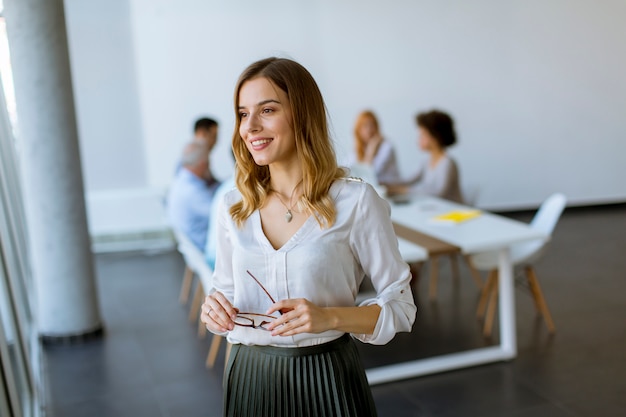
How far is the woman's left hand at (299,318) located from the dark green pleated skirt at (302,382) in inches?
8.5

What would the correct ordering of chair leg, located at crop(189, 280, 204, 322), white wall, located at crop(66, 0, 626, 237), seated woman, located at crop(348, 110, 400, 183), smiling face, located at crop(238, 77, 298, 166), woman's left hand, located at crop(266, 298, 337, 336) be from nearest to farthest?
1. woman's left hand, located at crop(266, 298, 337, 336)
2. smiling face, located at crop(238, 77, 298, 166)
3. chair leg, located at crop(189, 280, 204, 322)
4. seated woman, located at crop(348, 110, 400, 183)
5. white wall, located at crop(66, 0, 626, 237)

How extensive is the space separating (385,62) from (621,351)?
4967 mm

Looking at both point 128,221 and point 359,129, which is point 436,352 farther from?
point 128,221

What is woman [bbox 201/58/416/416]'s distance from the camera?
172 cm

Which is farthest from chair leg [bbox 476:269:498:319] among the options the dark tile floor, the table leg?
the table leg

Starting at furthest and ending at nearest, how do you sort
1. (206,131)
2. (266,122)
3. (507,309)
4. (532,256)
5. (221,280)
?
(206,131), (532,256), (507,309), (221,280), (266,122)

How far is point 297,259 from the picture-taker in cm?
173

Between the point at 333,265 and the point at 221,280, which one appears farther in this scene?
the point at 221,280

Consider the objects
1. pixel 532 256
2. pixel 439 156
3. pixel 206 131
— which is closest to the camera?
pixel 532 256

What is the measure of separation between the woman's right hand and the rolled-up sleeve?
0.31 m

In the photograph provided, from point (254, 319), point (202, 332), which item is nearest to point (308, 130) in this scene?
point (254, 319)

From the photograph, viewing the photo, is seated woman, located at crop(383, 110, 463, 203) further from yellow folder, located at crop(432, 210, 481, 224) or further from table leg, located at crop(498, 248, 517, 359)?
table leg, located at crop(498, 248, 517, 359)

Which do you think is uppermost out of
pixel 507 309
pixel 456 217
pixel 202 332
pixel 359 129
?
pixel 359 129

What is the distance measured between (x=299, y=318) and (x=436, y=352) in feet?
10.2
